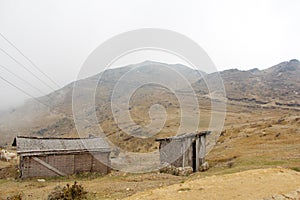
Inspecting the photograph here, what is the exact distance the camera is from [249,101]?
89.1m

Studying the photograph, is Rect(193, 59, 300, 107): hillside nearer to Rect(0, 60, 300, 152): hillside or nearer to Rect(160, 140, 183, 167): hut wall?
Rect(0, 60, 300, 152): hillside

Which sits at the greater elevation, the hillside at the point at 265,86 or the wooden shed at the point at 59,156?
the hillside at the point at 265,86

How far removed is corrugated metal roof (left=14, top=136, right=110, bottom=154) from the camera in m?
24.0

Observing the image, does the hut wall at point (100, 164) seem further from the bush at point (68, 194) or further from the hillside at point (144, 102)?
the hillside at point (144, 102)

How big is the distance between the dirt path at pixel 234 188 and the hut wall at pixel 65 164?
14934 mm

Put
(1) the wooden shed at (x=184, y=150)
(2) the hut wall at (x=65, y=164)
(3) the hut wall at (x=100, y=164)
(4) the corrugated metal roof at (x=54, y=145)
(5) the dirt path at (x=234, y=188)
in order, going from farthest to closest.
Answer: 1. (3) the hut wall at (x=100, y=164)
2. (4) the corrugated metal roof at (x=54, y=145)
3. (2) the hut wall at (x=65, y=164)
4. (1) the wooden shed at (x=184, y=150)
5. (5) the dirt path at (x=234, y=188)

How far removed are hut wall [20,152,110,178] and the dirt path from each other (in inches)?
588

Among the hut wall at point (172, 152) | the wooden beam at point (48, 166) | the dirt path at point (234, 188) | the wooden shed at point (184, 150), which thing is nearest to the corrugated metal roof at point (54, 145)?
the wooden beam at point (48, 166)

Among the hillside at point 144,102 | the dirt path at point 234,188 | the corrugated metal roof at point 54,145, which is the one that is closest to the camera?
the dirt path at point 234,188

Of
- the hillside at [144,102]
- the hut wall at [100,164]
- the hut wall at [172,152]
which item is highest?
the hillside at [144,102]

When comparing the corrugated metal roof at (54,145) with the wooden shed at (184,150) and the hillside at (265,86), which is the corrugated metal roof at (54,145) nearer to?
the wooden shed at (184,150)

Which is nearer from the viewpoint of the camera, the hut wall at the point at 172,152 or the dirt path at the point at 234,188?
the dirt path at the point at 234,188

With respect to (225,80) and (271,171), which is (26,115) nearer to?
(225,80)

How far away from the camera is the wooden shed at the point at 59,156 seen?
23.8 metres
